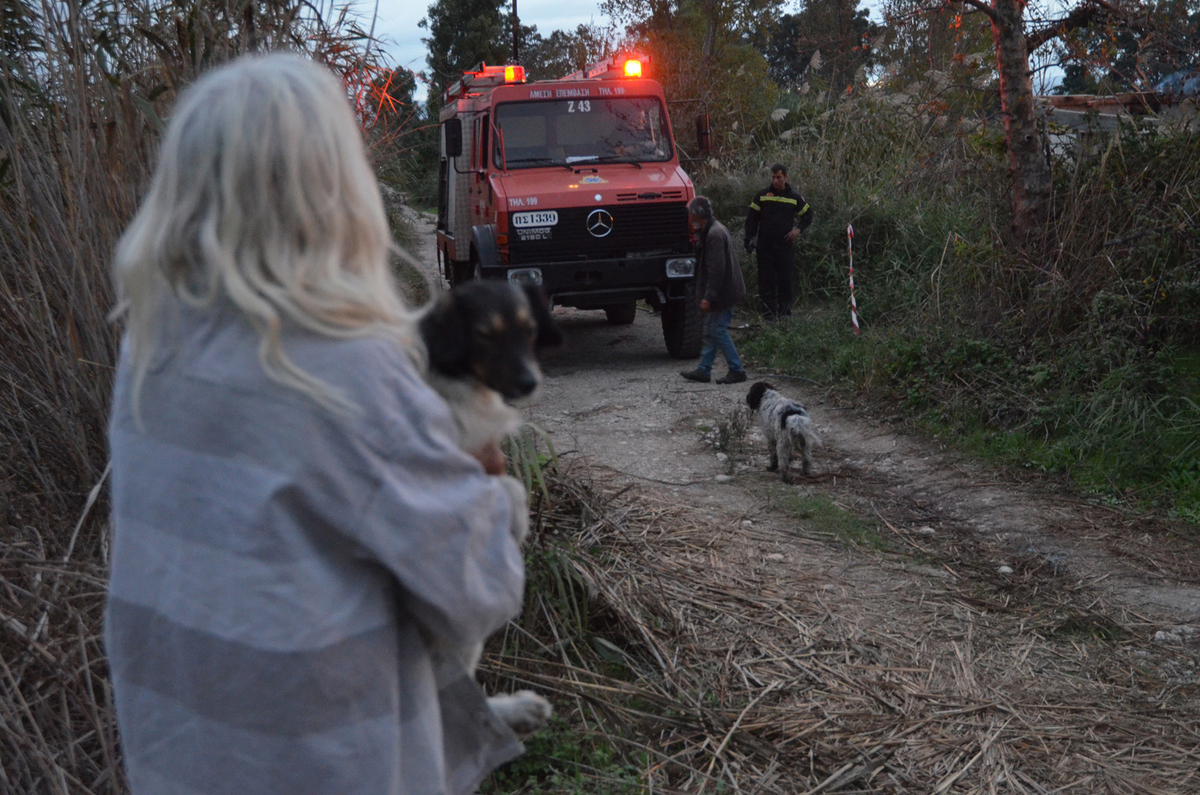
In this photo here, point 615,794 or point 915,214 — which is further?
point 915,214

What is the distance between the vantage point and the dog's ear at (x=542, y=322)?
186 centimetres

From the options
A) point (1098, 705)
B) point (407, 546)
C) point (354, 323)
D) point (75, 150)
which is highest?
point (75, 150)

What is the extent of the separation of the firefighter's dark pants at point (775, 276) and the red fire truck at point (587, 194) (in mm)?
1545

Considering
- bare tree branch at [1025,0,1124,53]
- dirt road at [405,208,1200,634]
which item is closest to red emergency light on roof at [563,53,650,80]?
dirt road at [405,208,1200,634]

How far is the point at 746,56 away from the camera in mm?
20812

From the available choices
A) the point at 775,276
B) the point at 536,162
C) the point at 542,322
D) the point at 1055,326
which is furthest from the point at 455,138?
the point at 542,322

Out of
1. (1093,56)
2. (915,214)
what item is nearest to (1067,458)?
(1093,56)

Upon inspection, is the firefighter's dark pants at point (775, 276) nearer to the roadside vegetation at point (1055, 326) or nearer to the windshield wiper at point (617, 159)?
the roadside vegetation at point (1055, 326)

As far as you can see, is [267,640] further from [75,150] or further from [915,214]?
[915,214]

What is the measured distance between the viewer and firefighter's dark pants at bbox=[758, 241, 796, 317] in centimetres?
1194

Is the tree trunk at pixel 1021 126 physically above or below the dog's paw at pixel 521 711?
above

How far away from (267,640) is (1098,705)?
142 inches

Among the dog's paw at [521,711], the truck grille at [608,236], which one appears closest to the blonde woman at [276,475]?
the dog's paw at [521,711]

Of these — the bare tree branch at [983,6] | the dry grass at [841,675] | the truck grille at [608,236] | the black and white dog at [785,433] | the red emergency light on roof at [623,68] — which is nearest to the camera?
the dry grass at [841,675]
